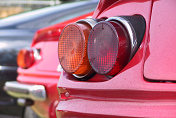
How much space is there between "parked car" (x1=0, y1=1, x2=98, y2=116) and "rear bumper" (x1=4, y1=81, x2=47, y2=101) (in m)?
0.56

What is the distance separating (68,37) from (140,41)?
40 cm

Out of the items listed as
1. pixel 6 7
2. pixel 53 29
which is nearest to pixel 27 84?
pixel 53 29

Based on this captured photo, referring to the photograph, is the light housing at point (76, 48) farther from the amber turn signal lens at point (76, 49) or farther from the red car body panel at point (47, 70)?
the red car body panel at point (47, 70)

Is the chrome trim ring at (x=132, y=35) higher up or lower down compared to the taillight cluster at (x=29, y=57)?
higher up

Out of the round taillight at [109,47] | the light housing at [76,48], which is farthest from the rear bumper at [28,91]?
the round taillight at [109,47]

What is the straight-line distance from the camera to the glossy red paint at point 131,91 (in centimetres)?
145

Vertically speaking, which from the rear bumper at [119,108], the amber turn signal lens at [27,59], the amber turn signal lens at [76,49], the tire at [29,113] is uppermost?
the amber turn signal lens at [76,49]

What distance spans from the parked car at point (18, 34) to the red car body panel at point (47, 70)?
69 cm

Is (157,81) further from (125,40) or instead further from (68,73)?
(68,73)

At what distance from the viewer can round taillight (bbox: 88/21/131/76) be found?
→ 5.15ft

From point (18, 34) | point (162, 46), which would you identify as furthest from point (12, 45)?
point (162, 46)

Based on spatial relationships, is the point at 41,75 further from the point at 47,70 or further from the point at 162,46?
the point at 162,46

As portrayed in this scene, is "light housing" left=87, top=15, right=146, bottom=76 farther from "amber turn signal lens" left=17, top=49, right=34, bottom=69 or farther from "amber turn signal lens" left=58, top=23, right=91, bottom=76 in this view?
"amber turn signal lens" left=17, top=49, right=34, bottom=69

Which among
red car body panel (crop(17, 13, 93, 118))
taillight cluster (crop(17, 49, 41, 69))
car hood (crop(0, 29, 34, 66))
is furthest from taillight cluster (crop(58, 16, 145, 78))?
car hood (crop(0, 29, 34, 66))
